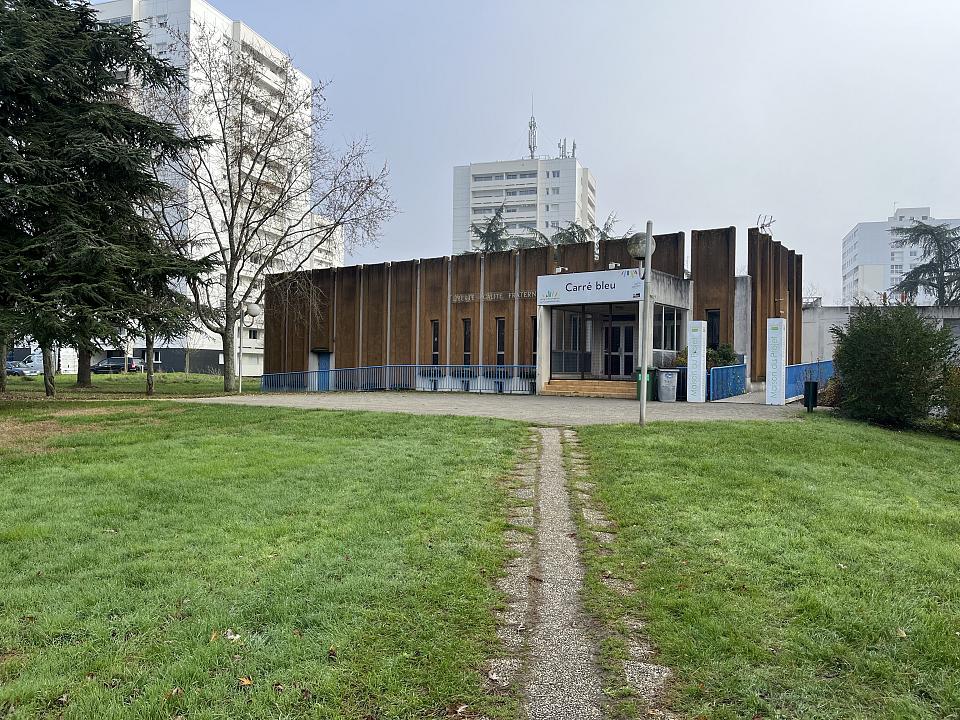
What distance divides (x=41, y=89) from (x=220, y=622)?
18494 millimetres

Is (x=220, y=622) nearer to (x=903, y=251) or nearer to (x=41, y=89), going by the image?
(x=41, y=89)

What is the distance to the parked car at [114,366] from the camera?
5941cm

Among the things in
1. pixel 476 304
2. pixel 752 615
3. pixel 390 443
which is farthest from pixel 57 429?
pixel 476 304

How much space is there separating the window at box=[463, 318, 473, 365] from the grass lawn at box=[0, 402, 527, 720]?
64.5 feet

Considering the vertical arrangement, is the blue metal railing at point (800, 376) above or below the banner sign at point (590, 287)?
below

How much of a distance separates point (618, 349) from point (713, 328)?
384 cm

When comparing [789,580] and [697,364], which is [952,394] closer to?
[697,364]

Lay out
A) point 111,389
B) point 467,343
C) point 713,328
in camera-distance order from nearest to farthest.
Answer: point 713,328, point 467,343, point 111,389

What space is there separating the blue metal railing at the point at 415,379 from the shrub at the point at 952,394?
1318 centimetres

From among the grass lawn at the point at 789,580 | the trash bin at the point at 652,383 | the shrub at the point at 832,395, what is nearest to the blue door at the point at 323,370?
the trash bin at the point at 652,383

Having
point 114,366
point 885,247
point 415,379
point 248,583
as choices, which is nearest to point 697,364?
point 415,379

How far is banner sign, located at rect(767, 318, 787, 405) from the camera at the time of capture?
1861cm

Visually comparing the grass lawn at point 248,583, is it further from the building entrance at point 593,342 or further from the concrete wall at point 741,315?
the concrete wall at point 741,315

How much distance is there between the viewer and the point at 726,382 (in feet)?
72.7
